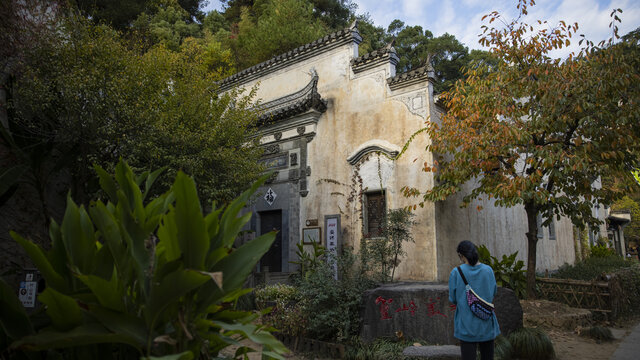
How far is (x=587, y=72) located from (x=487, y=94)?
1.68 metres

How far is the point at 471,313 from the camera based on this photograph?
370 centimetres

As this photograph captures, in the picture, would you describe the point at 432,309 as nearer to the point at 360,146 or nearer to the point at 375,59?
the point at 360,146

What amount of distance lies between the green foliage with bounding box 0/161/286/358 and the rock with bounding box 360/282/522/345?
4.80 metres

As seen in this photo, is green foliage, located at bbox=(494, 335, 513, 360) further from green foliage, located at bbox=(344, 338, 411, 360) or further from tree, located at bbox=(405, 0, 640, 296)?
tree, located at bbox=(405, 0, 640, 296)

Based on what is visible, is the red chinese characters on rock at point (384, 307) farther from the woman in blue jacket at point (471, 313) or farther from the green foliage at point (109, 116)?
the green foliage at point (109, 116)

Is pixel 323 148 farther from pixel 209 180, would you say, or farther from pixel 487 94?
pixel 487 94

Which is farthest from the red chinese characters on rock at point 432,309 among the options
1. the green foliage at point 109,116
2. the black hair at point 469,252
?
the green foliage at point 109,116

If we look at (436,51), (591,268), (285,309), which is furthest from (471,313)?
(436,51)

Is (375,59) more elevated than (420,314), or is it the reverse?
(375,59)

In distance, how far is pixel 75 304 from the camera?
1.49 meters

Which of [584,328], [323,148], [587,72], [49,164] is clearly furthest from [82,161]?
[584,328]

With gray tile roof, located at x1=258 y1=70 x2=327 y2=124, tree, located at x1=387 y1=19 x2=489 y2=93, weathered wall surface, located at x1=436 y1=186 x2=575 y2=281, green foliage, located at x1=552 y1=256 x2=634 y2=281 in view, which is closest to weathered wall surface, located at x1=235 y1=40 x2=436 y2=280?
gray tile roof, located at x1=258 y1=70 x2=327 y2=124

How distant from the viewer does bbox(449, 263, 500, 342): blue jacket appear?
3.66m

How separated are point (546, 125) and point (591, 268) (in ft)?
28.8
